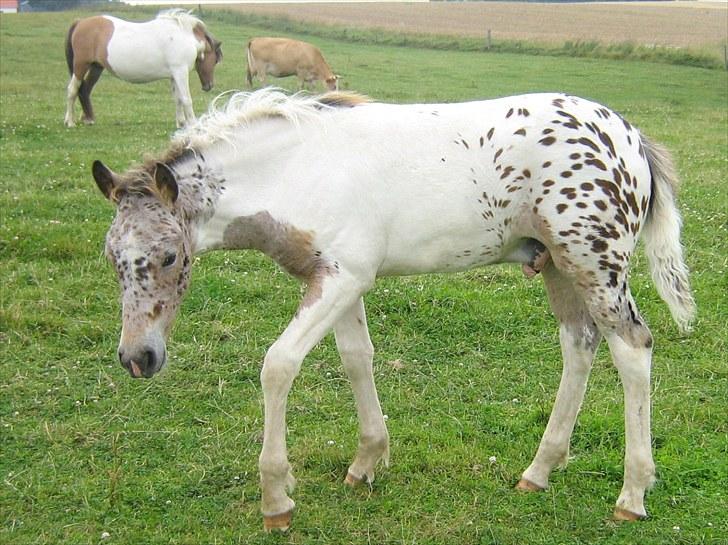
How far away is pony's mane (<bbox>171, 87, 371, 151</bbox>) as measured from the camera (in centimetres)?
419

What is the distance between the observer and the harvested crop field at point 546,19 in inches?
1375

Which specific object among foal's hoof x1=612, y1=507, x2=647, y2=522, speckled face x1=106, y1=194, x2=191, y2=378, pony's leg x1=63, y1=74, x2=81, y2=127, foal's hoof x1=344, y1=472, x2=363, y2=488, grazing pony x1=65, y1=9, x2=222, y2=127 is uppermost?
speckled face x1=106, y1=194, x2=191, y2=378

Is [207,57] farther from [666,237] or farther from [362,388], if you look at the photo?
[666,237]

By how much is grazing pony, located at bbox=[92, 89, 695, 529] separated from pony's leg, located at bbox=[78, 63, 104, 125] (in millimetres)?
12425

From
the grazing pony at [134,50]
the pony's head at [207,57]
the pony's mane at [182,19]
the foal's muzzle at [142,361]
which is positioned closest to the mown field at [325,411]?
the foal's muzzle at [142,361]

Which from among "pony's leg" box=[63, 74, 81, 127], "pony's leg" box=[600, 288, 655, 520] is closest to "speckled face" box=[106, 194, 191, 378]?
"pony's leg" box=[600, 288, 655, 520]

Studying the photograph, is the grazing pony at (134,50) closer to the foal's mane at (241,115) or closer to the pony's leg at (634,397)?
the foal's mane at (241,115)

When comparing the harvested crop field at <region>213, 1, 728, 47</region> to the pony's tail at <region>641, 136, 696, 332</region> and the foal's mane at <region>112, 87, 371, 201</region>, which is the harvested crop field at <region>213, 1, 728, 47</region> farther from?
the foal's mane at <region>112, 87, 371, 201</region>

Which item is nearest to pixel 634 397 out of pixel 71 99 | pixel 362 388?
pixel 362 388

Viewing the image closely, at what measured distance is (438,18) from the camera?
45750 mm

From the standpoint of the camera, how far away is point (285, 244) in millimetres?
4078

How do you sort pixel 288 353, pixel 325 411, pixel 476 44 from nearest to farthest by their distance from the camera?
pixel 288 353 → pixel 325 411 → pixel 476 44

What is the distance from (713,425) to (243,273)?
4.10 m

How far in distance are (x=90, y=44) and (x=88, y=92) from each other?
1.15 m
